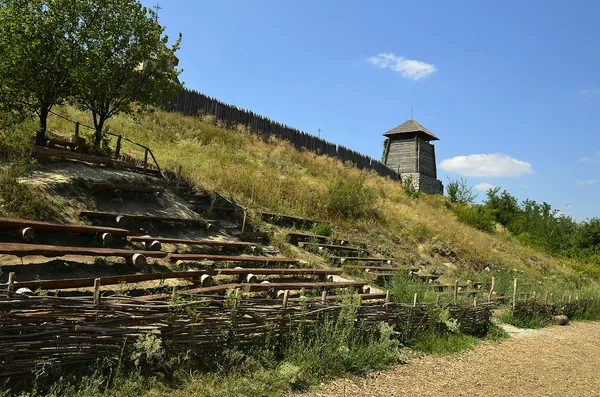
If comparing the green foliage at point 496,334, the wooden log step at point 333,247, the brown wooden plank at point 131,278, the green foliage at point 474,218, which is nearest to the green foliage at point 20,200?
the brown wooden plank at point 131,278

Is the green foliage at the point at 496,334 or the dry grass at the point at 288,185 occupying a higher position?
the dry grass at the point at 288,185

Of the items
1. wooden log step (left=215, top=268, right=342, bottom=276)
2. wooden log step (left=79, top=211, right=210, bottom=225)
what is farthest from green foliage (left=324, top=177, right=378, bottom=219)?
wooden log step (left=79, top=211, right=210, bottom=225)

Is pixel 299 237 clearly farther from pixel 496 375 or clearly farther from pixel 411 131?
pixel 411 131

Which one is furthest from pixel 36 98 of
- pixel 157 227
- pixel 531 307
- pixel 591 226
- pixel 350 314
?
pixel 591 226

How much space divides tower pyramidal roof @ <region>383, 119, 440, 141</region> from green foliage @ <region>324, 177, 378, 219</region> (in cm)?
1685

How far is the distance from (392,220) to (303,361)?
1235 cm

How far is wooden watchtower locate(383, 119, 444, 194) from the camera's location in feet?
101

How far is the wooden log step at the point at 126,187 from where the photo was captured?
846 cm

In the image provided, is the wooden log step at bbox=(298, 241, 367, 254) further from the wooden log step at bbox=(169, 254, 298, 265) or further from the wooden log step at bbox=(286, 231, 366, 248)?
the wooden log step at bbox=(169, 254, 298, 265)

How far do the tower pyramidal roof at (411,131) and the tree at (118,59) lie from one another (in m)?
23.3

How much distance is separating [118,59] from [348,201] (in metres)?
8.82

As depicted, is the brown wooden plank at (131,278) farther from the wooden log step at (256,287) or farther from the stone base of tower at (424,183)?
the stone base of tower at (424,183)

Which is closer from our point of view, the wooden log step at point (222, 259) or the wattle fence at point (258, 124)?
the wooden log step at point (222, 259)

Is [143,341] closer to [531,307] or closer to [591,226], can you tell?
[531,307]
